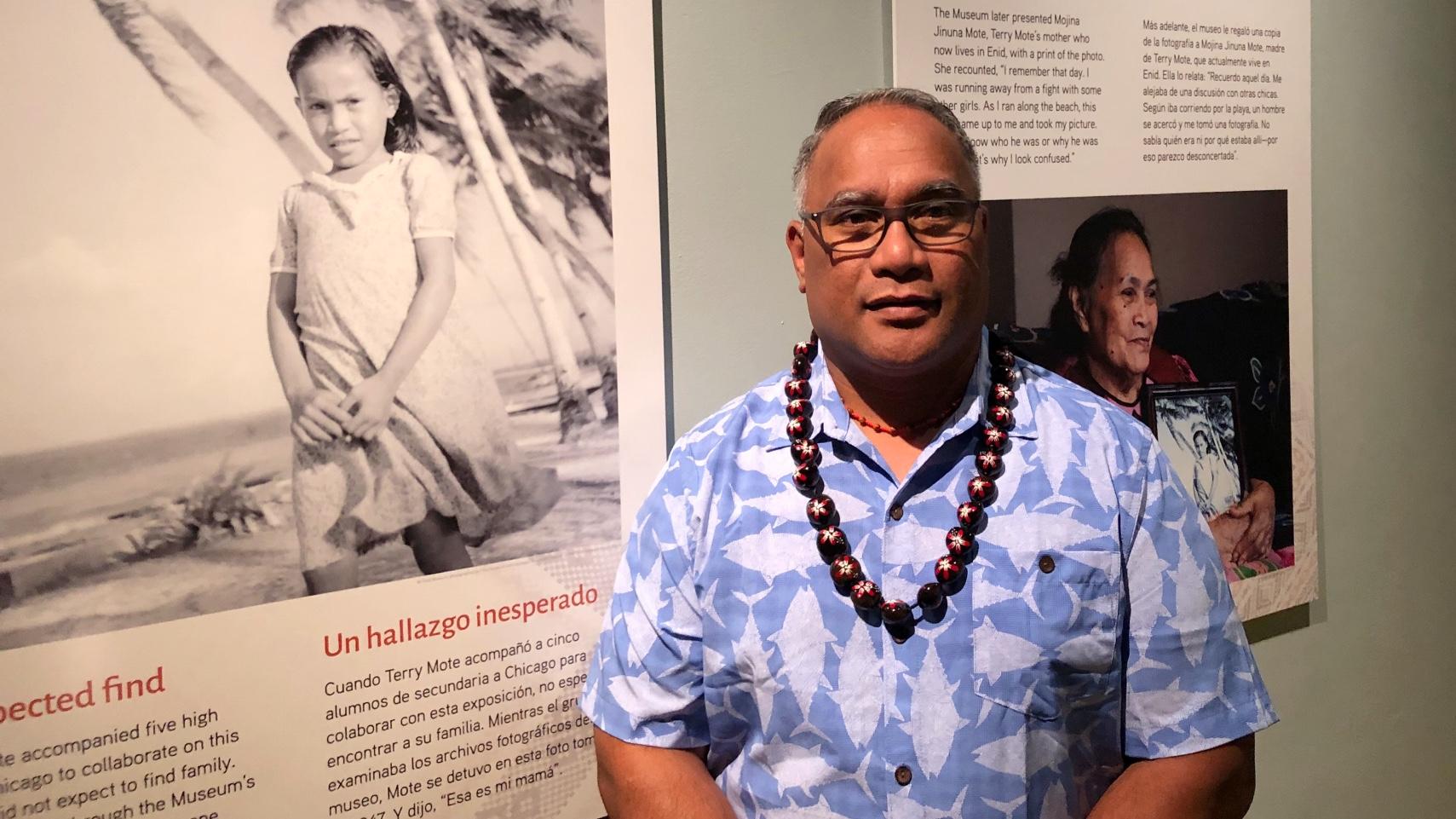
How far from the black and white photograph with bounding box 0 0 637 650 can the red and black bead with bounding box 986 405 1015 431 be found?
46 centimetres

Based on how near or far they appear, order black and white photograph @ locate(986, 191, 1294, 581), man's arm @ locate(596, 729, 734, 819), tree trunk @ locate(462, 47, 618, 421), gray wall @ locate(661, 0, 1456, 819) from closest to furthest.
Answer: man's arm @ locate(596, 729, 734, 819), tree trunk @ locate(462, 47, 618, 421), black and white photograph @ locate(986, 191, 1294, 581), gray wall @ locate(661, 0, 1456, 819)

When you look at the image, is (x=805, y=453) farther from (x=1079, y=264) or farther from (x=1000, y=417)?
(x=1079, y=264)

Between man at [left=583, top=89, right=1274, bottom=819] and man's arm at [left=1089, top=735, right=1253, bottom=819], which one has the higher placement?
man at [left=583, top=89, right=1274, bottom=819]

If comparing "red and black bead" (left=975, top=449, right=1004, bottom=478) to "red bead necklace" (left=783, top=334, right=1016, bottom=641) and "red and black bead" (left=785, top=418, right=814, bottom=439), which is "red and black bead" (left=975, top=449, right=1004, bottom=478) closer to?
"red bead necklace" (left=783, top=334, right=1016, bottom=641)

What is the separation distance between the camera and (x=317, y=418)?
1038 millimetres

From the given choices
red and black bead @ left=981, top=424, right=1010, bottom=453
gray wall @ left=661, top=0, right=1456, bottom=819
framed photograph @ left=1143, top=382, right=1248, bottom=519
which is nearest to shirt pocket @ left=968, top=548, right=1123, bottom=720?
red and black bead @ left=981, top=424, right=1010, bottom=453

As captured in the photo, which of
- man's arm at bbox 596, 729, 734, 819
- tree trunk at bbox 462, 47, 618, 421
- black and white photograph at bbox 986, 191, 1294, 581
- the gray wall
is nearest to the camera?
man's arm at bbox 596, 729, 734, 819

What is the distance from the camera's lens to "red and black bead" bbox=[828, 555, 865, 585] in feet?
3.23

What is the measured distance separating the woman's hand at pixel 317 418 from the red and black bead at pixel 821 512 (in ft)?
1.68

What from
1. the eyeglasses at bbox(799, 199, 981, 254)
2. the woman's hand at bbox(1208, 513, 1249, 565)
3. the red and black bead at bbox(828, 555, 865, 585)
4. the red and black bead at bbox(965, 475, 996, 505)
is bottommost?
the woman's hand at bbox(1208, 513, 1249, 565)

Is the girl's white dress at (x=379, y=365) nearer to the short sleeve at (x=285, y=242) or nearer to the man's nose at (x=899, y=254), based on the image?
the short sleeve at (x=285, y=242)

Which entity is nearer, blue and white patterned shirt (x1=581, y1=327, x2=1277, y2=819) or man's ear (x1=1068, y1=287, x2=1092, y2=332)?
blue and white patterned shirt (x1=581, y1=327, x2=1277, y2=819)

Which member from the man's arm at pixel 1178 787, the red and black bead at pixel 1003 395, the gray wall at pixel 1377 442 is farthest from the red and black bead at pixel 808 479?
the gray wall at pixel 1377 442

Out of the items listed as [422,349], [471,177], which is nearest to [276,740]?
[422,349]
